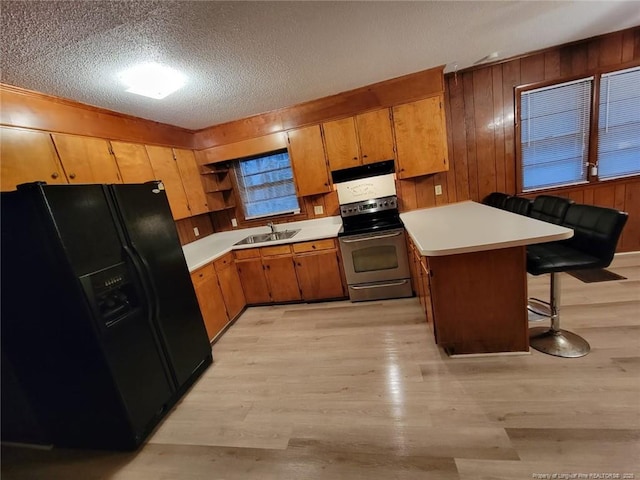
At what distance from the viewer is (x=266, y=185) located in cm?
373

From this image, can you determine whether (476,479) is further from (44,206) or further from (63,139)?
(63,139)

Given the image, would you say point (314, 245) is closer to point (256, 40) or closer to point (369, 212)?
point (369, 212)

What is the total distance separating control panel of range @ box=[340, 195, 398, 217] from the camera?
3203 millimetres

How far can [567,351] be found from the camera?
6.03 ft

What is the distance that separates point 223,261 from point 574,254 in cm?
309

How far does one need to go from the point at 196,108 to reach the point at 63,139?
1.14 m

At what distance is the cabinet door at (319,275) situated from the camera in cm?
312

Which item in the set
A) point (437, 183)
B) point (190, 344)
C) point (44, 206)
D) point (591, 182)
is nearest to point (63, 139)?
point (44, 206)

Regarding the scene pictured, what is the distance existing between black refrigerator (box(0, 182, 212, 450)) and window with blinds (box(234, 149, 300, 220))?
1873mm

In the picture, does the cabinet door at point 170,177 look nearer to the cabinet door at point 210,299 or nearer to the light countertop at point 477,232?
the cabinet door at point 210,299

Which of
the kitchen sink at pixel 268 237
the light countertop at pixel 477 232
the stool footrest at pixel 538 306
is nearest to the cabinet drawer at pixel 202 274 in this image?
the kitchen sink at pixel 268 237

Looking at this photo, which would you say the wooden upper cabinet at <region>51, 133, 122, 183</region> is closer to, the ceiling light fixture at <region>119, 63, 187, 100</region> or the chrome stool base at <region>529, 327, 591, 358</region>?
Answer: the ceiling light fixture at <region>119, 63, 187, 100</region>

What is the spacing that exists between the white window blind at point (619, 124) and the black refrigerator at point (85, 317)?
4.61 meters

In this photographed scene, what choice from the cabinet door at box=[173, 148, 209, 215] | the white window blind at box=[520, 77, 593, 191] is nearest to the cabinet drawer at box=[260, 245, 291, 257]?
the cabinet door at box=[173, 148, 209, 215]
